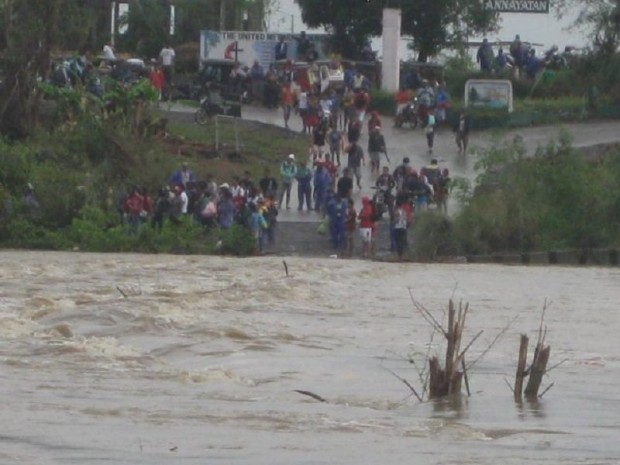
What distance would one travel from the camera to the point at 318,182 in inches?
1467

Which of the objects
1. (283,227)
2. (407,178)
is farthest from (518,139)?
(283,227)

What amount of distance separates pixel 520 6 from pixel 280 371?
49.3 meters

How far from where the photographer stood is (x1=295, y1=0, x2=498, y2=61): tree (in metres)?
58.3

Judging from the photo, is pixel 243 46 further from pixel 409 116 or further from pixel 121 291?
pixel 121 291

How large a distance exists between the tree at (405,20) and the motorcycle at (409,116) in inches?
410

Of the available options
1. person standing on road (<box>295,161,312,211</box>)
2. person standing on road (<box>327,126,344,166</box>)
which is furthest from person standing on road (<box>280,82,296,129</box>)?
person standing on road (<box>295,161,312,211</box>)

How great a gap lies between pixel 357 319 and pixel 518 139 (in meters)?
18.0

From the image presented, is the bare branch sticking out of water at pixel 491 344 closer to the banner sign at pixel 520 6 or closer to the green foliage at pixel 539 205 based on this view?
the green foliage at pixel 539 205

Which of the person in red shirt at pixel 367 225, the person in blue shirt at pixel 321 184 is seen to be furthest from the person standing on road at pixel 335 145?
the person in red shirt at pixel 367 225

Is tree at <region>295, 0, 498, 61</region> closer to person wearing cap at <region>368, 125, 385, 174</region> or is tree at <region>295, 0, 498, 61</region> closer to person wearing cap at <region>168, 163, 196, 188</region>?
person wearing cap at <region>368, 125, 385, 174</region>

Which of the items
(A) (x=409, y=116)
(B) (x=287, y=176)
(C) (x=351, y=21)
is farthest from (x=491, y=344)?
(C) (x=351, y=21)

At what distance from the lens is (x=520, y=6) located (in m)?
62.7

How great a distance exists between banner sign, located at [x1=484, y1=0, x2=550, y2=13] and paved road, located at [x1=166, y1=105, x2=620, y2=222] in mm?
13415

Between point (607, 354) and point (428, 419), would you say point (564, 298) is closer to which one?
point (607, 354)
